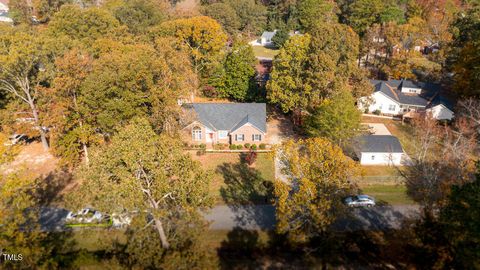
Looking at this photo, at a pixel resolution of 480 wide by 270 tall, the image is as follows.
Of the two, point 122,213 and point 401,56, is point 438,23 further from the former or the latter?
point 122,213

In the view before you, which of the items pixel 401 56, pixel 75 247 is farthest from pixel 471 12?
pixel 75 247

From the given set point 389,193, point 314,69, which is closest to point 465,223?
point 389,193

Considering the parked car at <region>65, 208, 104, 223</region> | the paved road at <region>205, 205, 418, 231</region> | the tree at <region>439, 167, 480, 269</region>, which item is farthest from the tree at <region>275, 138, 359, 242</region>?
the parked car at <region>65, 208, 104, 223</region>

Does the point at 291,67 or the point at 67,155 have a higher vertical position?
the point at 291,67

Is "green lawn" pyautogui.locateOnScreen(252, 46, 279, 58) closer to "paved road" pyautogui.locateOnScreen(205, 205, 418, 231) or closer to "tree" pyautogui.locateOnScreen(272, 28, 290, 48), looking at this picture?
"tree" pyautogui.locateOnScreen(272, 28, 290, 48)

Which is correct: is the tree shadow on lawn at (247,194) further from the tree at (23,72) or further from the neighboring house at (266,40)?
the neighboring house at (266,40)

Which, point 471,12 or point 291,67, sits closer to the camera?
point 291,67
